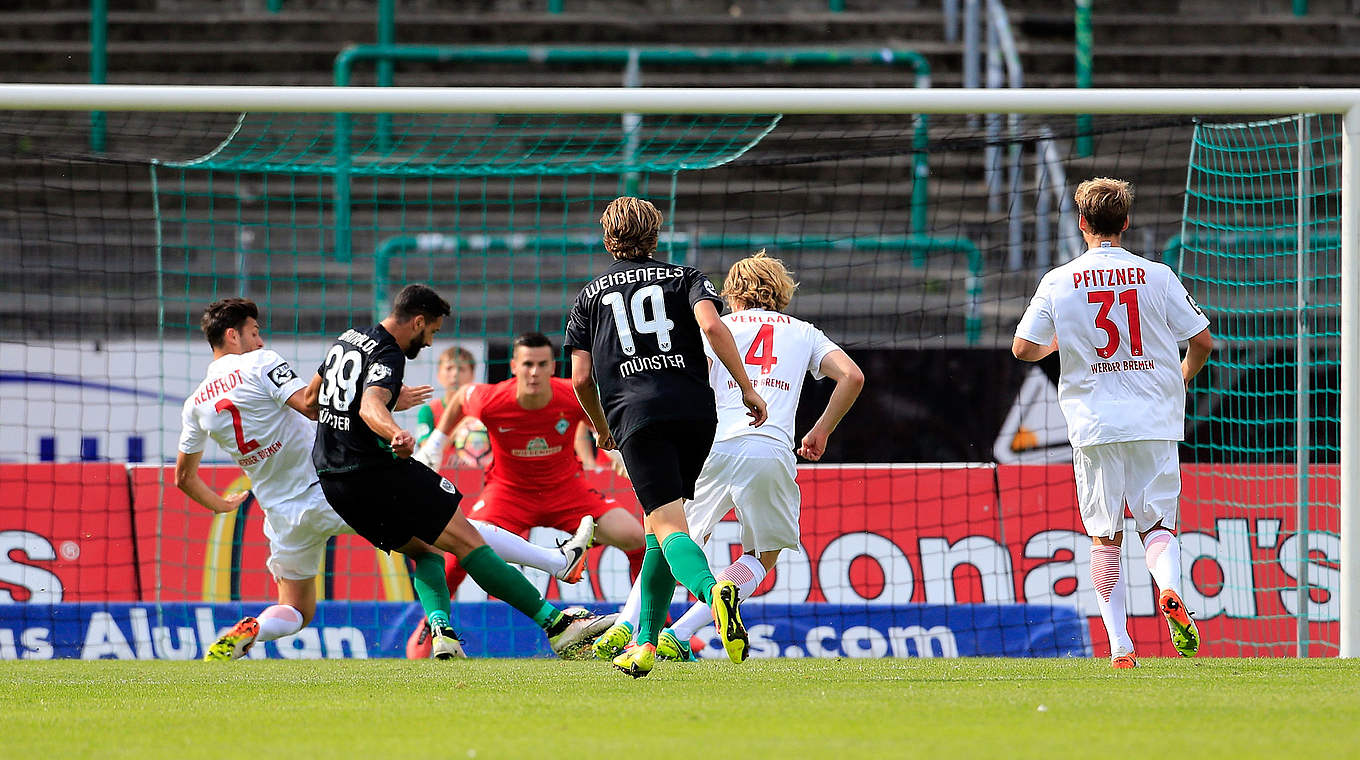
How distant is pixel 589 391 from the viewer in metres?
5.70

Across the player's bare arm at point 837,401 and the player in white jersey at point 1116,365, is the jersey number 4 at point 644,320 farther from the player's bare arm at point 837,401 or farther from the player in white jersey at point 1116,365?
the player in white jersey at point 1116,365

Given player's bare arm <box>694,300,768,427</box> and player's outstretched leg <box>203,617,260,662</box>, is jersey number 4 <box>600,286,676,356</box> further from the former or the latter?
player's outstretched leg <box>203,617,260,662</box>

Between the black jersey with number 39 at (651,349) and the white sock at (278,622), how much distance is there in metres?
2.90

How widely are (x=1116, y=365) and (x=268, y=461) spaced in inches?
171

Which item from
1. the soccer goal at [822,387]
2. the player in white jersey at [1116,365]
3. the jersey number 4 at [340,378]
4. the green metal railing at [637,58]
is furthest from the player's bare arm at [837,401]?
the green metal railing at [637,58]

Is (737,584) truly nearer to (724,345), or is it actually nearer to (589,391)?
(589,391)

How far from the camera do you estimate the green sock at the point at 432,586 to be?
709 cm

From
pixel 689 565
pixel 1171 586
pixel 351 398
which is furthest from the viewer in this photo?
pixel 351 398

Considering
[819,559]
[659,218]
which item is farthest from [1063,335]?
[819,559]

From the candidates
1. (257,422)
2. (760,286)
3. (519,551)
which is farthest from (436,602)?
(760,286)

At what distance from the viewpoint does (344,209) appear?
38.9 feet

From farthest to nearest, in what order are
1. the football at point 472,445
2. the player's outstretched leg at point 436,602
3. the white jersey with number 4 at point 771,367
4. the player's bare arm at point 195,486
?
the football at point 472,445, the player's bare arm at point 195,486, the player's outstretched leg at point 436,602, the white jersey with number 4 at point 771,367

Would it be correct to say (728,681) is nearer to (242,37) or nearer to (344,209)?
(344,209)

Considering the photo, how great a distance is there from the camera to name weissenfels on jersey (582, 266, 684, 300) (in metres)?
5.43
